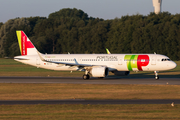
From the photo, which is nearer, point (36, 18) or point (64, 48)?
point (64, 48)

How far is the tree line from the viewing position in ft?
366

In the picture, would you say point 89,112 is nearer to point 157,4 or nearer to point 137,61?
point 137,61

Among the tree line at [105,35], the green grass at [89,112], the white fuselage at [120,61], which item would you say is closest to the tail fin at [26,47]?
the white fuselage at [120,61]

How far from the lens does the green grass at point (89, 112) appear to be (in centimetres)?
1812

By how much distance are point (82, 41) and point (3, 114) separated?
112535mm

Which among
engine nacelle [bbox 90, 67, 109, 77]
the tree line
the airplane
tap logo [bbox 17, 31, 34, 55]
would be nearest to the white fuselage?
the airplane

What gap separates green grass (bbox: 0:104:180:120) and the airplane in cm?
2280

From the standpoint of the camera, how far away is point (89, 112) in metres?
19.6

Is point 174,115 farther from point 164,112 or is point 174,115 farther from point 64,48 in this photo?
point 64,48

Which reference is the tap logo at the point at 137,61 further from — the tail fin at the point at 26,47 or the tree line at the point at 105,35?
the tree line at the point at 105,35

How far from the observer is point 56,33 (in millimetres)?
141500

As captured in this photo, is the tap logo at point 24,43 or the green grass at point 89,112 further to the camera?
the tap logo at point 24,43

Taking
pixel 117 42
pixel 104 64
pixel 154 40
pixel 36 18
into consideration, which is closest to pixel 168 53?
pixel 154 40

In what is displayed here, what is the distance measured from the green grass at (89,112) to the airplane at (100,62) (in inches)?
898
